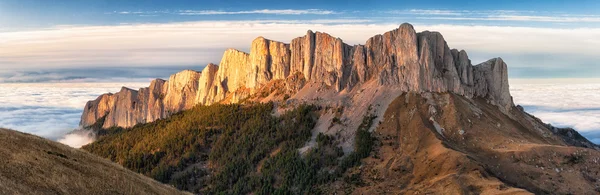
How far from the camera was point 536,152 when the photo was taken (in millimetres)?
151750

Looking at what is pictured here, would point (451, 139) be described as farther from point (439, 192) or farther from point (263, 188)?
point (263, 188)

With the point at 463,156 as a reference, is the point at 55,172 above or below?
above

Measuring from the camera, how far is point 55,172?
195 ft

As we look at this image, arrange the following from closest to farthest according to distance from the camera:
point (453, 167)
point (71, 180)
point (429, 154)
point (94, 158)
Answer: point (71, 180) → point (94, 158) → point (453, 167) → point (429, 154)

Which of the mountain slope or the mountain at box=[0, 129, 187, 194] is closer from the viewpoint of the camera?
the mountain at box=[0, 129, 187, 194]

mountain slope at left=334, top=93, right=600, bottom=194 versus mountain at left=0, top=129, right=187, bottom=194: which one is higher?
mountain at left=0, top=129, right=187, bottom=194

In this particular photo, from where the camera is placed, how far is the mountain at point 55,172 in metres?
55.2

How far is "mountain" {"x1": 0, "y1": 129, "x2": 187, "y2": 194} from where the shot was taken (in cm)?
5525

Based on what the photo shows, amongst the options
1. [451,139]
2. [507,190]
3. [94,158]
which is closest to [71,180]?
[94,158]

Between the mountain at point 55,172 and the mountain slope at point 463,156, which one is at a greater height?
the mountain at point 55,172

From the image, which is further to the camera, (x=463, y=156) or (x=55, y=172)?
(x=463, y=156)

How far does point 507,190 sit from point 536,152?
107 feet

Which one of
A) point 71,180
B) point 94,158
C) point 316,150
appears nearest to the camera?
point 71,180

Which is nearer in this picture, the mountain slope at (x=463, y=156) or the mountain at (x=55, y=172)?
the mountain at (x=55, y=172)
